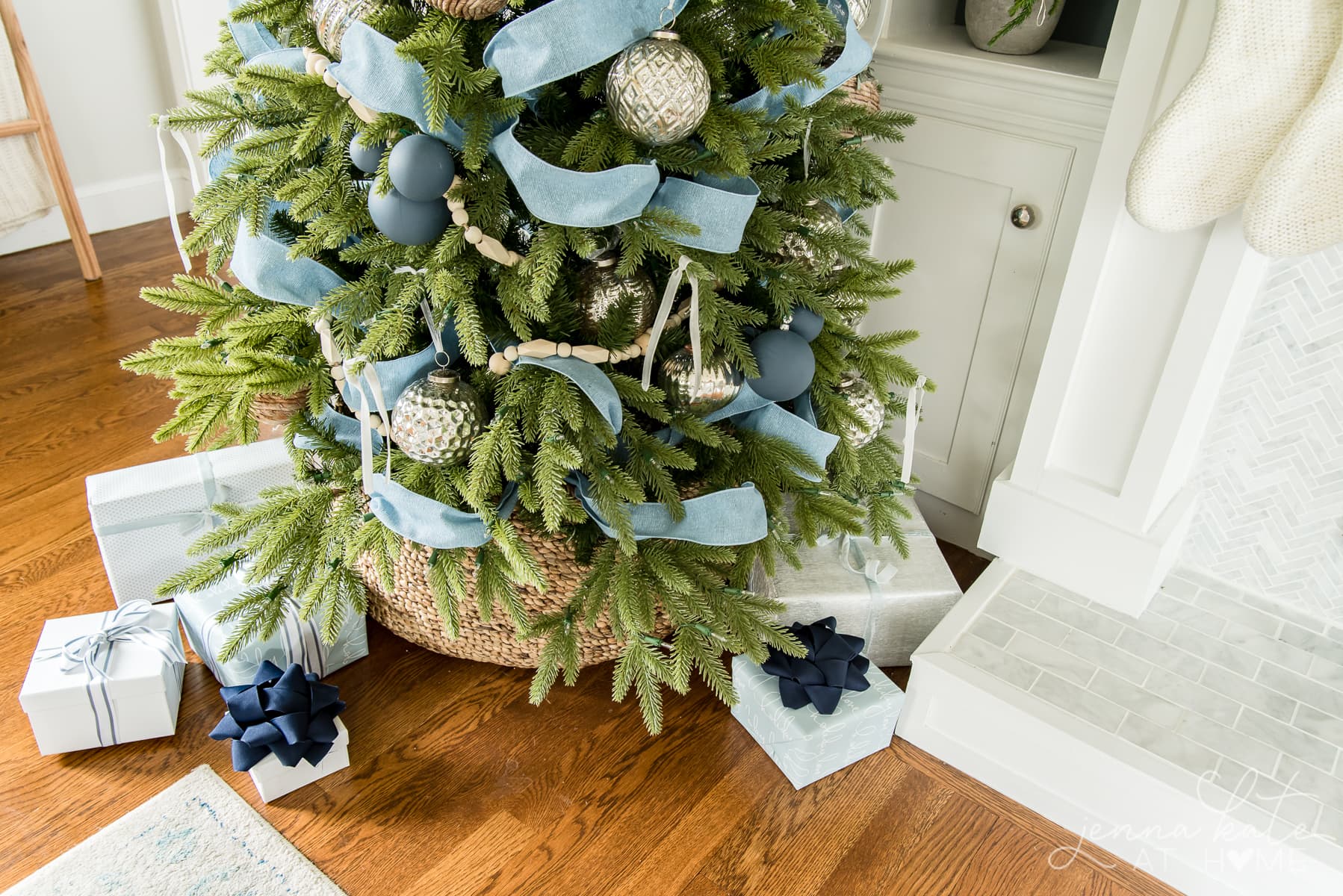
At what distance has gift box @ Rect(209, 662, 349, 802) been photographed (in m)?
1.17

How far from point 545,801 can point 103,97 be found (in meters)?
2.50

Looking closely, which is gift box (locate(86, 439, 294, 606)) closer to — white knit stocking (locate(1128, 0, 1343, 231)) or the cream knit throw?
white knit stocking (locate(1128, 0, 1343, 231))

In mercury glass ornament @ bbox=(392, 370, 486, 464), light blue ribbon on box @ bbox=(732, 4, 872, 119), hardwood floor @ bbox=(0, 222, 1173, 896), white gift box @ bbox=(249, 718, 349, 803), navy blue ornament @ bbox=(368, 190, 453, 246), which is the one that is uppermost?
light blue ribbon on box @ bbox=(732, 4, 872, 119)

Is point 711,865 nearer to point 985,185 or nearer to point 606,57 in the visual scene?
point 606,57

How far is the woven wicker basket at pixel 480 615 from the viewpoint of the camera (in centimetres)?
125

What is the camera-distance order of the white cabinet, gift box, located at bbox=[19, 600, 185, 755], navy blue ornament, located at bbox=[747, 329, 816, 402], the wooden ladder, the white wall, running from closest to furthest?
navy blue ornament, located at bbox=[747, 329, 816, 402], gift box, located at bbox=[19, 600, 185, 755], the white cabinet, the wooden ladder, the white wall

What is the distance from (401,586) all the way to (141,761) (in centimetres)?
40

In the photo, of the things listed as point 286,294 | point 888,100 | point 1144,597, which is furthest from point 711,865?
point 888,100

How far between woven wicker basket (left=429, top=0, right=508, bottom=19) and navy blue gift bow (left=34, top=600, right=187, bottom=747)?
0.90m

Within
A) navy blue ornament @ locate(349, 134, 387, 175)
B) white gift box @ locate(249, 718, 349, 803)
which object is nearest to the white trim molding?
navy blue ornament @ locate(349, 134, 387, 175)

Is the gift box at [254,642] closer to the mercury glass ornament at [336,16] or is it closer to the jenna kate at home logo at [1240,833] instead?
the mercury glass ornament at [336,16]

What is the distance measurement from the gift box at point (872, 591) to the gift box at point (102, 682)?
2.74 feet

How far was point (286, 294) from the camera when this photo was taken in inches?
42.5

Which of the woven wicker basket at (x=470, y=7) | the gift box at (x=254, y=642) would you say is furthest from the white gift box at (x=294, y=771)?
the woven wicker basket at (x=470, y=7)
